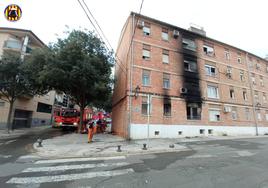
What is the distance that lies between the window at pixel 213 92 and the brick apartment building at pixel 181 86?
3.3 inches

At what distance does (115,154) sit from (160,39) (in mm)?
13677

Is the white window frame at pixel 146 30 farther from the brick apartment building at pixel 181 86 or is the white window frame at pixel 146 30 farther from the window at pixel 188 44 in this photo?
the window at pixel 188 44

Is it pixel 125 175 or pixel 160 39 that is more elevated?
pixel 160 39

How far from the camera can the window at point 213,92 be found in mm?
18448

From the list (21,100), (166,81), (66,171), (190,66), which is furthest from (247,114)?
(21,100)

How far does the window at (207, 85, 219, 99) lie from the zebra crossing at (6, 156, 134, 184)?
15877 mm

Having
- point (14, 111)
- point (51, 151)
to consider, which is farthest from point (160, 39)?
point (14, 111)

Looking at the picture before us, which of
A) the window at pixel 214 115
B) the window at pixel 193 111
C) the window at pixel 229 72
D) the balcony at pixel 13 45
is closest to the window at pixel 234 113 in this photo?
the window at pixel 214 115

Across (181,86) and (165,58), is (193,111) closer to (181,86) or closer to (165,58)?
(181,86)

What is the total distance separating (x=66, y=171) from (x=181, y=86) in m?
14.2

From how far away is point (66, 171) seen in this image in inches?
205

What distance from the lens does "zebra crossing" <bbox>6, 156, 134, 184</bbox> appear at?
4.54m

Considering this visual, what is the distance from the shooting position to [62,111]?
65.1ft

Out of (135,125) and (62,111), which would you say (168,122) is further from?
(62,111)
